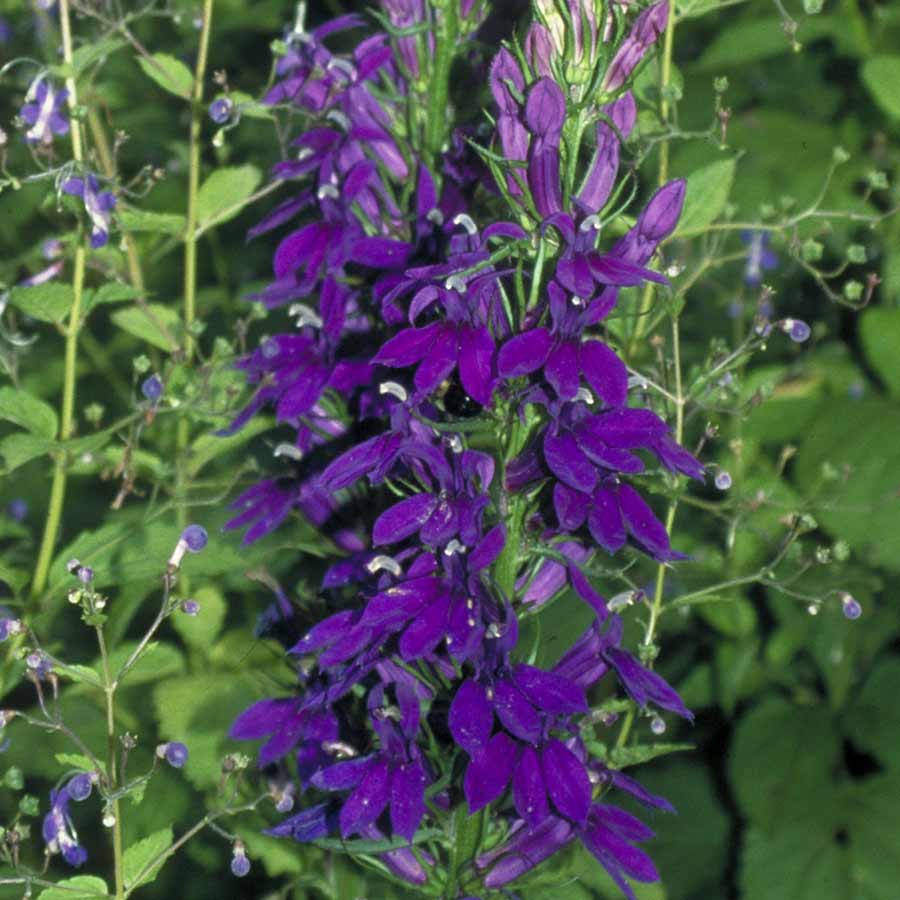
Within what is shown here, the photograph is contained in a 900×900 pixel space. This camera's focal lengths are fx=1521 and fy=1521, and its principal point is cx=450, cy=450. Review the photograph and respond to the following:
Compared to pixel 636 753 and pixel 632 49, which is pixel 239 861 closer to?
pixel 636 753

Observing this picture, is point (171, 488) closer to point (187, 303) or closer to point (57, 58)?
point (187, 303)

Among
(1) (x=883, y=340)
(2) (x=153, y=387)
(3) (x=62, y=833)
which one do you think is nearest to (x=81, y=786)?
(3) (x=62, y=833)

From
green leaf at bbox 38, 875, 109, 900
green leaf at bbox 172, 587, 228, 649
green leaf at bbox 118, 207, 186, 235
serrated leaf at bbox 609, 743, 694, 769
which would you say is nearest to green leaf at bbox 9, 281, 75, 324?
green leaf at bbox 118, 207, 186, 235

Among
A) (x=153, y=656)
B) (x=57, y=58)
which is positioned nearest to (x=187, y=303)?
(x=153, y=656)

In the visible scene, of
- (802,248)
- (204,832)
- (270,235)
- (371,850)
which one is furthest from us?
(270,235)

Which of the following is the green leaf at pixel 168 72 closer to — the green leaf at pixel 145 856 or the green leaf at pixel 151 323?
the green leaf at pixel 151 323

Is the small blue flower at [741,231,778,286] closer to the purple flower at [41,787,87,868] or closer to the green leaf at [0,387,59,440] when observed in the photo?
the green leaf at [0,387,59,440]
